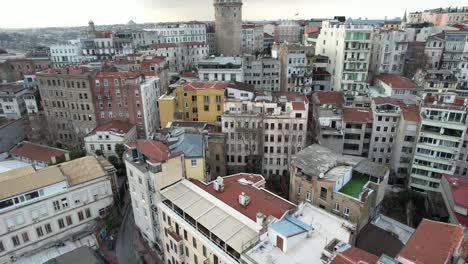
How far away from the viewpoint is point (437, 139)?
48.1m

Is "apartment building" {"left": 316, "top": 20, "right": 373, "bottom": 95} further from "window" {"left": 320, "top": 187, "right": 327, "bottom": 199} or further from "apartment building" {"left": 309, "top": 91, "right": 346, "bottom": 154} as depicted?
"window" {"left": 320, "top": 187, "right": 327, "bottom": 199}

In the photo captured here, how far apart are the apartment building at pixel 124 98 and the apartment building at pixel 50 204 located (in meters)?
24.7

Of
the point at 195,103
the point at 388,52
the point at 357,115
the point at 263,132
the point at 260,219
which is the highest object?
the point at 388,52

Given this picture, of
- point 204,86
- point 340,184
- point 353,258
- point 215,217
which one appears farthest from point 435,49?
point 215,217

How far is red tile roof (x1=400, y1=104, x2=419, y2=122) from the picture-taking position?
5119cm

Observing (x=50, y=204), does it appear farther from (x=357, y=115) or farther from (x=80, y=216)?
(x=357, y=115)

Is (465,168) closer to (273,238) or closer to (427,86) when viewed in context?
(427,86)

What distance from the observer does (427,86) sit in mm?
66062

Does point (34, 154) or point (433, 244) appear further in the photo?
point (34, 154)

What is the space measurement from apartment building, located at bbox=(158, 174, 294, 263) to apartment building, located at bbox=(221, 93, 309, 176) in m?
17.5

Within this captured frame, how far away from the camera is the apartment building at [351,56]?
245 feet

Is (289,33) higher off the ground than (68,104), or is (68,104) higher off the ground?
(289,33)

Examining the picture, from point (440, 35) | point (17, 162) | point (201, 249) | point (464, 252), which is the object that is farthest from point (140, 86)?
point (440, 35)

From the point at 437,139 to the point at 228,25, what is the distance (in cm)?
10106
